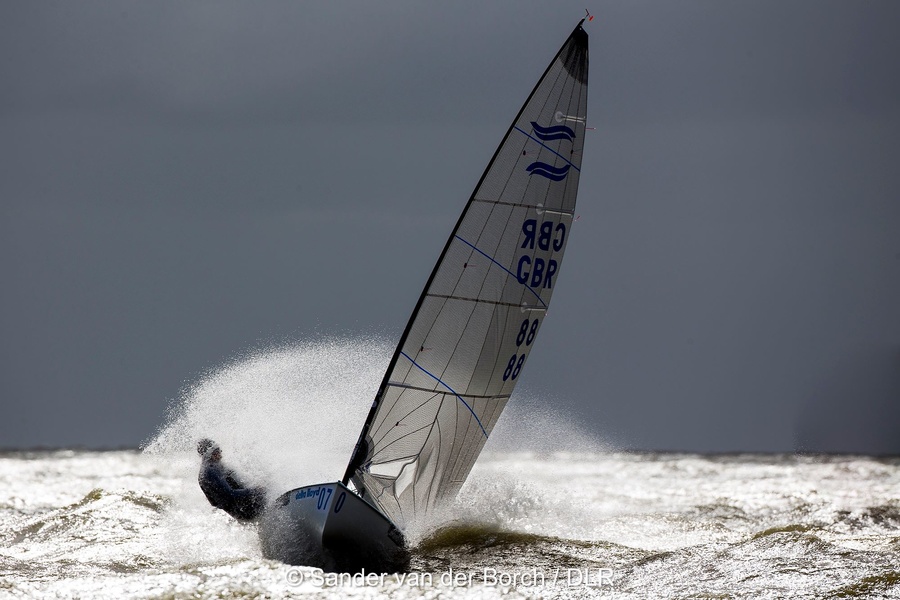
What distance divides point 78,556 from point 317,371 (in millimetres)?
5130

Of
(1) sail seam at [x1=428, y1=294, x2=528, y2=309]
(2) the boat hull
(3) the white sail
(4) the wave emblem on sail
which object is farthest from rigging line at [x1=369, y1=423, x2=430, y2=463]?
(4) the wave emblem on sail

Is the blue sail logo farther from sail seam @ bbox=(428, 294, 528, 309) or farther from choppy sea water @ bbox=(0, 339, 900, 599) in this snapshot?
choppy sea water @ bbox=(0, 339, 900, 599)

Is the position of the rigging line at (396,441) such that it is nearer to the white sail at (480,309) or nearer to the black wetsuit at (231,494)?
the white sail at (480,309)

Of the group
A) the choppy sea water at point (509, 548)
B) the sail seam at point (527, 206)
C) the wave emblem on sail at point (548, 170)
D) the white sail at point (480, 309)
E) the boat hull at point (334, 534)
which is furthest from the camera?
the wave emblem on sail at point (548, 170)

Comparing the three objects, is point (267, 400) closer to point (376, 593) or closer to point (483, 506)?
point (483, 506)

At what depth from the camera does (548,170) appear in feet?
44.7

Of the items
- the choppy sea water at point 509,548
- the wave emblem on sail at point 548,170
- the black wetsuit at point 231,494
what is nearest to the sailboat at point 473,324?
the wave emblem on sail at point 548,170

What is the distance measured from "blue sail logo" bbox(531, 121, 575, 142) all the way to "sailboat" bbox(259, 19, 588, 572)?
12 millimetres

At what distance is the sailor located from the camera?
42.5 feet

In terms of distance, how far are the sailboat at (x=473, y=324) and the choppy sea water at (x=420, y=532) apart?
2.39ft

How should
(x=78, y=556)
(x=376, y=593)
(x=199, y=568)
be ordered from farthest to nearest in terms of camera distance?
1. (x=78, y=556)
2. (x=199, y=568)
3. (x=376, y=593)

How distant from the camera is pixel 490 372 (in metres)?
13.8

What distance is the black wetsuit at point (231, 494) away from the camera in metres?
13.0

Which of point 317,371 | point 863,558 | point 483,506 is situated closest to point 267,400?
point 317,371
